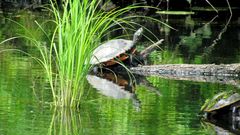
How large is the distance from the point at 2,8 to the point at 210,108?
2251 cm

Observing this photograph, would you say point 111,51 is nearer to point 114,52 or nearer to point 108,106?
point 114,52

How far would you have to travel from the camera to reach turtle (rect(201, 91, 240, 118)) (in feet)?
27.5

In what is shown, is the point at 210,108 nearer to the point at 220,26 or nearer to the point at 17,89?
the point at 17,89

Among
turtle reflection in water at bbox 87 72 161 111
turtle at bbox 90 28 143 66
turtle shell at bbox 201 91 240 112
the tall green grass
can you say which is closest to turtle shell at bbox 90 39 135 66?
turtle at bbox 90 28 143 66

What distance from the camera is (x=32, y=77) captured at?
10781 mm

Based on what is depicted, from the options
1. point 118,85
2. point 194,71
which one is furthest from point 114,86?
point 194,71

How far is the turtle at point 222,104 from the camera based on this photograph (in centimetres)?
838

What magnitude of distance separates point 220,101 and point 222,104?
0.08 m

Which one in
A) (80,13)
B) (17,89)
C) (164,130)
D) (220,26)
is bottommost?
(164,130)

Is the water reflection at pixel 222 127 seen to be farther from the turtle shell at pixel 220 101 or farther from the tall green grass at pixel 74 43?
the tall green grass at pixel 74 43

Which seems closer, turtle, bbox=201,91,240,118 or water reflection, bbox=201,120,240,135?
water reflection, bbox=201,120,240,135

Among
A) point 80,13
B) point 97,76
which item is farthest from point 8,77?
point 80,13

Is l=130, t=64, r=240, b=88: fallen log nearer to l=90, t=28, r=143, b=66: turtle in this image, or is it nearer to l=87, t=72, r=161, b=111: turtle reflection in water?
l=87, t=72, r=161, b=111: turtle reflection in water

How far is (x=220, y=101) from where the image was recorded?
8.51 m
